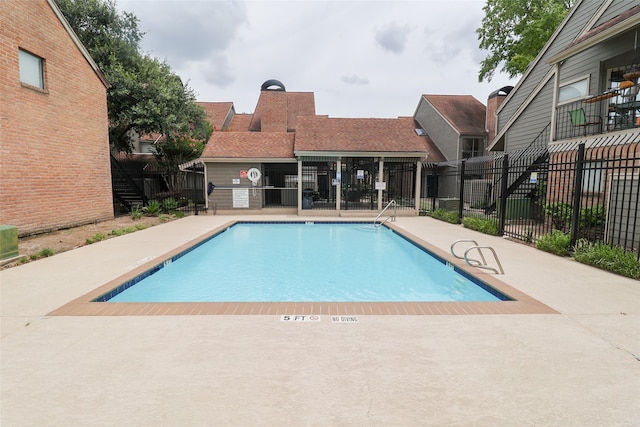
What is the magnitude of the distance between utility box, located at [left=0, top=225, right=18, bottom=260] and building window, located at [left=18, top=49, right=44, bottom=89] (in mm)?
5125

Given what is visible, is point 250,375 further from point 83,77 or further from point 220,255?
point 83,77

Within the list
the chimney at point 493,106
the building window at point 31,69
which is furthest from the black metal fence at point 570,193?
the building window at point 31,69

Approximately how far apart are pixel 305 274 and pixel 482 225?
262 inches

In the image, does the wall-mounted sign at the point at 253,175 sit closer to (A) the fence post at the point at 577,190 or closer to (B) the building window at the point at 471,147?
(A) the fence post at the point at 577,190

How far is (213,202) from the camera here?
54.4 feet

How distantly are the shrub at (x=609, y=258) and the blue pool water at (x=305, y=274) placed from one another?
2.62 metres

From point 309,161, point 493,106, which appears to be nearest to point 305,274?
point 309,161

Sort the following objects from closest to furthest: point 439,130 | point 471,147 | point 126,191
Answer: point 126,191 < point 471,147 < point 439,130

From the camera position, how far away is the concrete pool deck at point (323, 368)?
221 cm

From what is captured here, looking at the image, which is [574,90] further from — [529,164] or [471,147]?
[471,147]

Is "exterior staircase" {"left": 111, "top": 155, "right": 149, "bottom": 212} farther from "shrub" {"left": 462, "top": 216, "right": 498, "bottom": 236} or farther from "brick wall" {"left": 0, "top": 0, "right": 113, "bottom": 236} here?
"shrub" {"left": 462, "top": 216, "right": 498, "bottom": 236}

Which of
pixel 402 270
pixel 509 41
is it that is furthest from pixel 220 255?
pixel 509 41

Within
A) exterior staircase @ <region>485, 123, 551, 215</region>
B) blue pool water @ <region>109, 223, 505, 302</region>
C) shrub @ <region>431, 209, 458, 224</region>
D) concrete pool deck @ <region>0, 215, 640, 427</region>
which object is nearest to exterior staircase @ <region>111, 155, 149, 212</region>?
blue pool water @ <region>109, 223, 505, 302</region>

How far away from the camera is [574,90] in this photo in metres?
11.0
